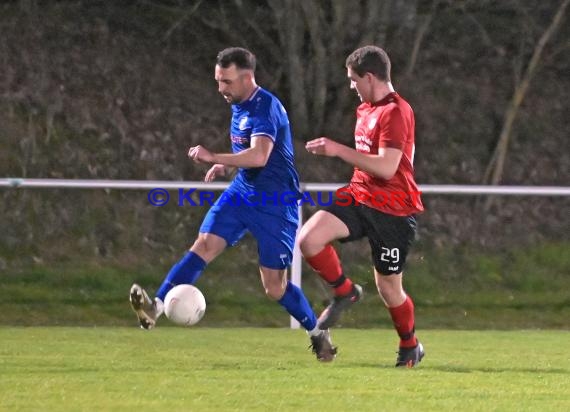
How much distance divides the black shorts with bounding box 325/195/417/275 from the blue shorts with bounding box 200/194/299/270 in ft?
1.32

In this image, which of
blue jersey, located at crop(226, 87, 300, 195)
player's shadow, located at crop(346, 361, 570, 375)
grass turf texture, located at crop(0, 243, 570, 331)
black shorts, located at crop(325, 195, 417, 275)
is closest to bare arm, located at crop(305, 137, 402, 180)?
black shorts, located at crop(325, 195, 417, 275)

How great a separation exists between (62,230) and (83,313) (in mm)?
1473

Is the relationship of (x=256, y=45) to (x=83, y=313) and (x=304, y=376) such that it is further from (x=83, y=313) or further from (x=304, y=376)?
(x=304, y=376)

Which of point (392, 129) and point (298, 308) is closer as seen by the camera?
point (392, 129)

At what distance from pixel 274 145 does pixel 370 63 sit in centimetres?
81

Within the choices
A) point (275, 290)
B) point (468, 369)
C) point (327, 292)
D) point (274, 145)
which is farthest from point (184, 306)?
point (327, 292)

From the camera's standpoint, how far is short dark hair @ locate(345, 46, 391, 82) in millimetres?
8125

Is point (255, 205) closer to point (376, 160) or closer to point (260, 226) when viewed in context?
point (260, 226)

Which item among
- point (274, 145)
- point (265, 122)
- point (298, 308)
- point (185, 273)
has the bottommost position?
point (298, 308)

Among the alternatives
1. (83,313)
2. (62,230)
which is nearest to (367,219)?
(83,313)

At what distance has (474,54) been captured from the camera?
1714 cm

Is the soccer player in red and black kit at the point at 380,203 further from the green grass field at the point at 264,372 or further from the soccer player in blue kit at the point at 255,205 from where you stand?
the green grass field at the point at 264,372

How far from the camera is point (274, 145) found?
8.55m

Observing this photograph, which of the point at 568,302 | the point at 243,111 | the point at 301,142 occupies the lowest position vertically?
the point at 568,302
